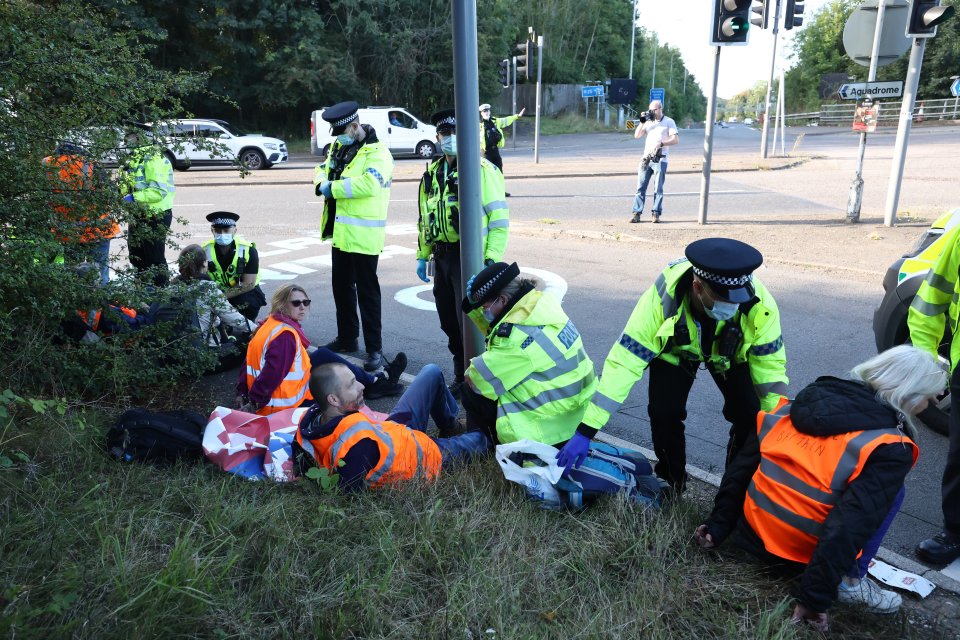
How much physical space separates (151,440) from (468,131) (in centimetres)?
234

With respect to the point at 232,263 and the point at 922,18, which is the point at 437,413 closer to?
the point at 232,263

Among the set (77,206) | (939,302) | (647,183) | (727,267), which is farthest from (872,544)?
(647,183)

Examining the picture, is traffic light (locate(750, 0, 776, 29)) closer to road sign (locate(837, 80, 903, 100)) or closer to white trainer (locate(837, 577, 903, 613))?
road sign (locate(837, 80, 903, 100))

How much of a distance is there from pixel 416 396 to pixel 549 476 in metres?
1.25

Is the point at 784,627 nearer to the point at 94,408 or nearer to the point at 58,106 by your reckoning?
the point at 94,408

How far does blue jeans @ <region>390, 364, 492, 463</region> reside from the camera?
3.93 meters

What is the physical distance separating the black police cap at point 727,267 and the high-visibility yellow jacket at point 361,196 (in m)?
3.09

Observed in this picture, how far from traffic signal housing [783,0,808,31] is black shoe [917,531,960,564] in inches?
691

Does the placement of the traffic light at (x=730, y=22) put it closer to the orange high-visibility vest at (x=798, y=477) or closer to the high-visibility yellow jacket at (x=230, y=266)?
the high-visibility yellow jacket at (x=230, y=266)

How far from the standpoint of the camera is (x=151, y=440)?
3.81 metres

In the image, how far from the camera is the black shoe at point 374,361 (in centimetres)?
586

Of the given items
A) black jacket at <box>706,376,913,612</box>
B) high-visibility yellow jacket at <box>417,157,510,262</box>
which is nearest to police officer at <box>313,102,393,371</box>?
high-visibility yellow jacket at <box>417,157,510,262</box>

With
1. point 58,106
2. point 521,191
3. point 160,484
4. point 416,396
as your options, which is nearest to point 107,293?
point 58,106

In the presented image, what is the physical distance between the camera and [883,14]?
10.2 meters
